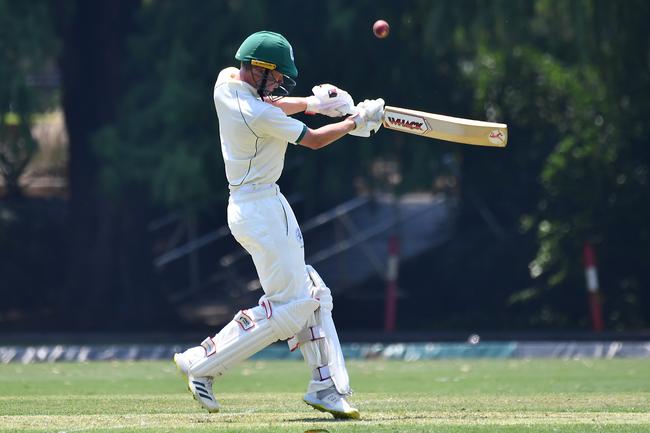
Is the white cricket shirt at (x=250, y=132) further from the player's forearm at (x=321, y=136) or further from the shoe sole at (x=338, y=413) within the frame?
the shoe sole at (x=338, y=413)

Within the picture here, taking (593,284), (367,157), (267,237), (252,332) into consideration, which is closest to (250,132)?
(267,237)

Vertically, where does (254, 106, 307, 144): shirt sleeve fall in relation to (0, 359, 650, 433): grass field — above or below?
above

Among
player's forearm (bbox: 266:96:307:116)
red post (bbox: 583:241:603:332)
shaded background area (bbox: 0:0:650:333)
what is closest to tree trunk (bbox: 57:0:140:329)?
shaded background area (bbox: 0:0:650:333)

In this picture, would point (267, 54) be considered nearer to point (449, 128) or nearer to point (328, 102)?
point (328, 102)

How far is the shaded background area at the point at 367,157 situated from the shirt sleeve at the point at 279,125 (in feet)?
22.5

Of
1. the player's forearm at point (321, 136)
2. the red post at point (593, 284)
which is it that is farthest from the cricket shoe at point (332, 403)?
the red post at point (593, 284)

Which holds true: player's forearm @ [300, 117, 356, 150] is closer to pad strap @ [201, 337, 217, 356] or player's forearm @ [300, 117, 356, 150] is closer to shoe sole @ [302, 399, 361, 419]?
pad strap @ [201, 337, 217, 356]

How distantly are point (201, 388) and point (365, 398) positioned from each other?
124cm

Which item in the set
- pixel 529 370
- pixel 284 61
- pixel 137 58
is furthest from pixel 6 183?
pixel 284 61

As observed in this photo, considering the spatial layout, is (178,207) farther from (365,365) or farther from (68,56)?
(365,365)

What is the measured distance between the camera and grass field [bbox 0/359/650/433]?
16.7 feet

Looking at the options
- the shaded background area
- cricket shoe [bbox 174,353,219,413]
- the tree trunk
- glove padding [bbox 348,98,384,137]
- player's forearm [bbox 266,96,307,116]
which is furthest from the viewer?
the tree trunk

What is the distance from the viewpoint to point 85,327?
45.7 ft

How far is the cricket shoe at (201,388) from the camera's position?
552cm
